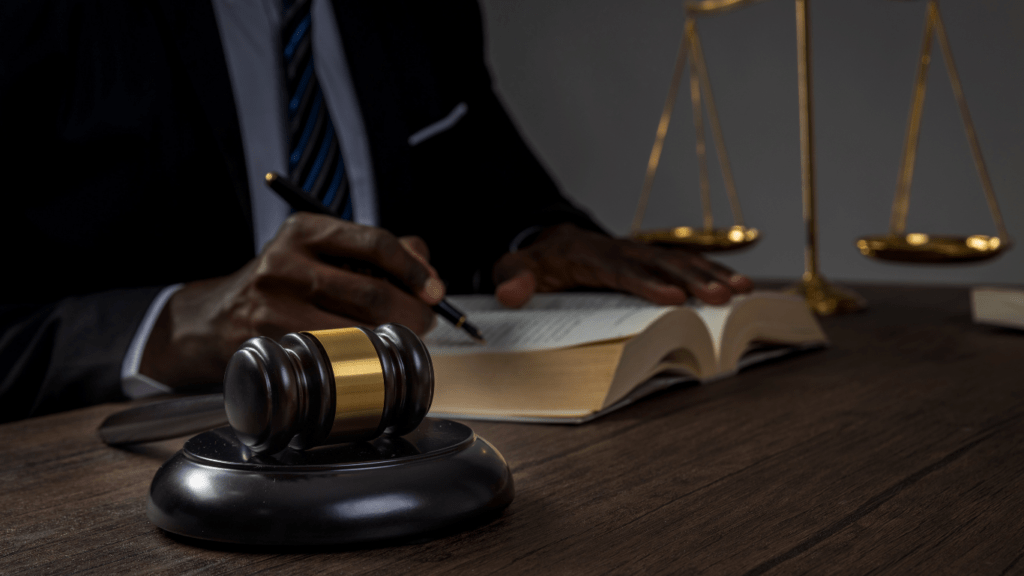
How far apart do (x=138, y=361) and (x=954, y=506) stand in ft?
2.35

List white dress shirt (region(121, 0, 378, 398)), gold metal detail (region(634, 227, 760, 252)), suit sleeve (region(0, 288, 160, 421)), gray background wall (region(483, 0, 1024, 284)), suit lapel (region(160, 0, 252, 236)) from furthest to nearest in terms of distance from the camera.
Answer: gray background wall (region(483, 0, 1024, 284)), gold metal detail (region(634, 227, 760, 252)), white dress shirt (region(121, 0, 378, 398)), suit lapel (region(160, 0, 252, 236)), suit sleeve (region(0, 288, 160, 421))

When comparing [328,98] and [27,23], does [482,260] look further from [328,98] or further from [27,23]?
[27,23]

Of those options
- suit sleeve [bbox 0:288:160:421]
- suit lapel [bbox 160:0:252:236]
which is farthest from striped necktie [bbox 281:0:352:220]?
suit sleeve [bbox 0:288:160:421]

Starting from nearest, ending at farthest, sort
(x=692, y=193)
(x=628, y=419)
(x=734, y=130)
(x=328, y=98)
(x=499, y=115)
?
1. (x=628, y=419)
2. (x=328, y=98)
3. (x=499, y=115)
4. (x=734, y=130)
5. (x=692, y=193)

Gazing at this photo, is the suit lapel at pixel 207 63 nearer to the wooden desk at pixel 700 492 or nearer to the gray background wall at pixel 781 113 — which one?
the wooden desk at pixel 700 492

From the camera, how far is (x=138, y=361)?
81 centimetres

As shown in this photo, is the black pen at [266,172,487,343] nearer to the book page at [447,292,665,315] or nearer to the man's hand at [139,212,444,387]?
the man's hand at [139,212,444,387]

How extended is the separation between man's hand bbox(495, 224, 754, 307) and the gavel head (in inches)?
21.8

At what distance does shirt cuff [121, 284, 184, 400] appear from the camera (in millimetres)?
800

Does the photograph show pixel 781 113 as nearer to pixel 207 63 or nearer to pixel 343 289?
pixel 207 63

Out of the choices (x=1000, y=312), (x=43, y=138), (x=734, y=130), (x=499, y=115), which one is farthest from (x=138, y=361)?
(x=734, y=130)

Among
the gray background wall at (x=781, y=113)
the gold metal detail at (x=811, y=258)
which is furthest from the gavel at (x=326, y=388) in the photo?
the gray background wall at (x=781, y=113)

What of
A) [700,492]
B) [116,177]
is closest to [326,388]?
[700,492]

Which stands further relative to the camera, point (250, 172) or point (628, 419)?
point (250, 172)
